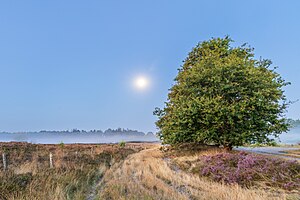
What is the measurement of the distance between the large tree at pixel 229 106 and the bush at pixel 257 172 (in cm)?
376

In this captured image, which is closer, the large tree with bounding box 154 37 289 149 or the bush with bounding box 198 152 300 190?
the bush with bounding box 198 152 300 190

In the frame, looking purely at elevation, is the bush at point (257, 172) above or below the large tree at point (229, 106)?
below

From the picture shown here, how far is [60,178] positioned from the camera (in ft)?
29.6

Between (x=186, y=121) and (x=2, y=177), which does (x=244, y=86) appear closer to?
(x=186, y=121)

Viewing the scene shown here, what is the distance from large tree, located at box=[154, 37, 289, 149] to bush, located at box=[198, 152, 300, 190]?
3.76 meters

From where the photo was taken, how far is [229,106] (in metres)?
13.0

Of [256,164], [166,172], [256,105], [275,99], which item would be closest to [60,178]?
[166,172]

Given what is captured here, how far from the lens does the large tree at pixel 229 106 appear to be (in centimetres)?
1325

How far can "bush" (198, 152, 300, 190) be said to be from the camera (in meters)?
7.57

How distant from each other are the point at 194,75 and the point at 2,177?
39.0ft

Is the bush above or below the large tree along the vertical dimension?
below

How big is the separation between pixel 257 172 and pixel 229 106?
17.4 feet

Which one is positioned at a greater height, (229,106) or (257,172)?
(229,106)

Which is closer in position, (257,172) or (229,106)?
(257,172)
